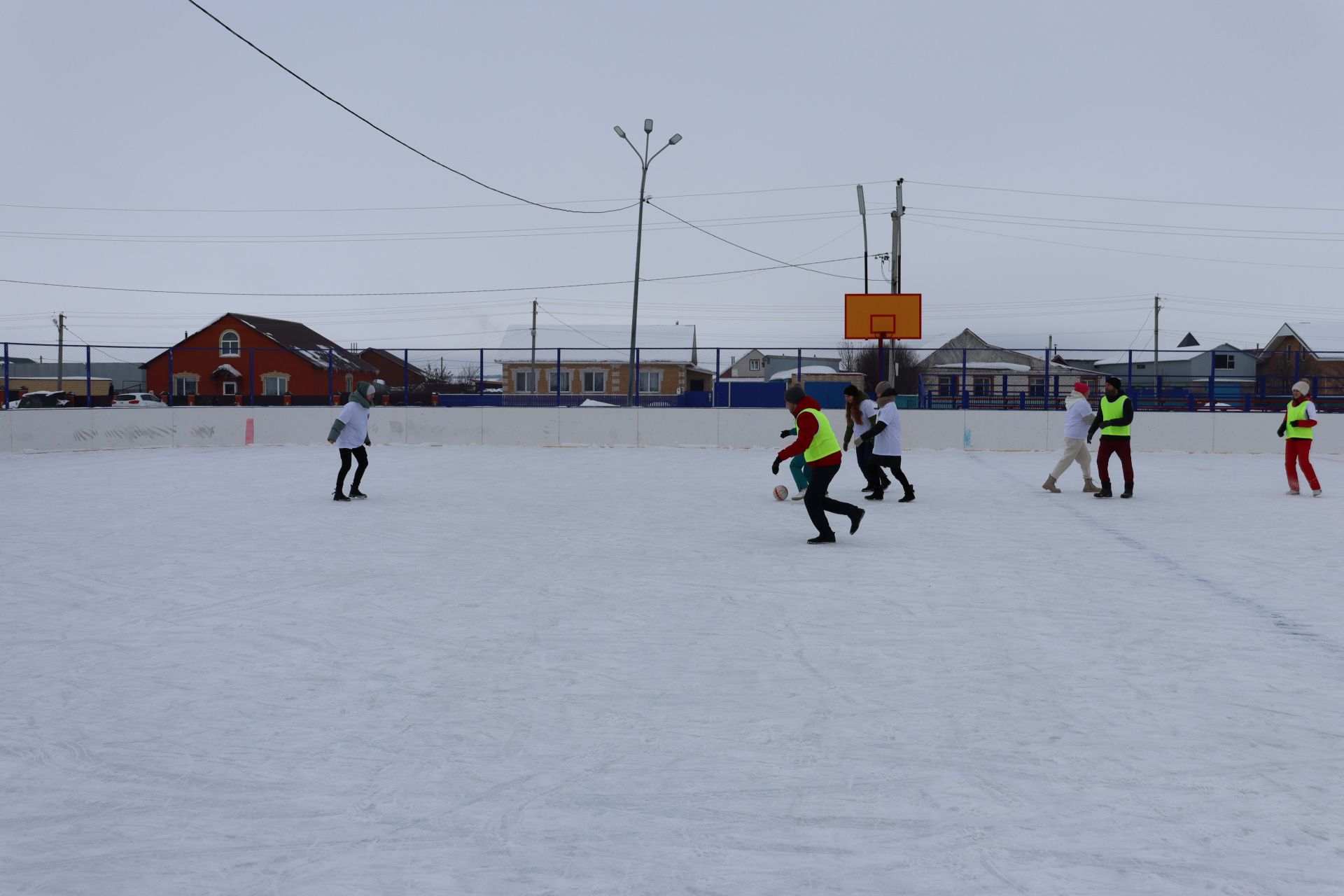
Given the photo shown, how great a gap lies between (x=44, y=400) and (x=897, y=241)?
75.9 feet

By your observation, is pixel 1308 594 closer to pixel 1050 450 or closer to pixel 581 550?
pixel 581 550

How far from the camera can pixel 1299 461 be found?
46.2 feet

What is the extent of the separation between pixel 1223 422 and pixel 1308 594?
1925 centimetres

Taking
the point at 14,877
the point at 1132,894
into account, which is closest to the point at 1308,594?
the point at 1132,894

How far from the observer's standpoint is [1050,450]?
24.8 m

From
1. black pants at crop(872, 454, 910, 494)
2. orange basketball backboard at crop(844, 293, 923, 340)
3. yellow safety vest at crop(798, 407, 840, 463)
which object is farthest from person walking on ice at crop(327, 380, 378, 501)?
orange basketball backboard at crop(844, 293, 923, 340)

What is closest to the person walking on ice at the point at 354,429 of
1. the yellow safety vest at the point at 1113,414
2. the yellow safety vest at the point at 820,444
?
the yellow safety vest at the point at 820,444

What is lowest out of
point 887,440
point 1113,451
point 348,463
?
point 348,463

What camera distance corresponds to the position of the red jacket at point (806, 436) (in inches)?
380

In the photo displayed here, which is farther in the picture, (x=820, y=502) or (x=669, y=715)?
(x=820, y=502)

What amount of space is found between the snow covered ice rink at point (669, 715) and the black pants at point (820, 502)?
0.27 meters

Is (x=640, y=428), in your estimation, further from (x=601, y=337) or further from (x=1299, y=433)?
(x=601, y=337)

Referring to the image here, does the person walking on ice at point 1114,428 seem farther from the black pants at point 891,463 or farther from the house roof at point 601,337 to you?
the house roof at point 601,337

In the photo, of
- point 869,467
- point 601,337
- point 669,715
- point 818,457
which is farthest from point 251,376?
point 601,337
